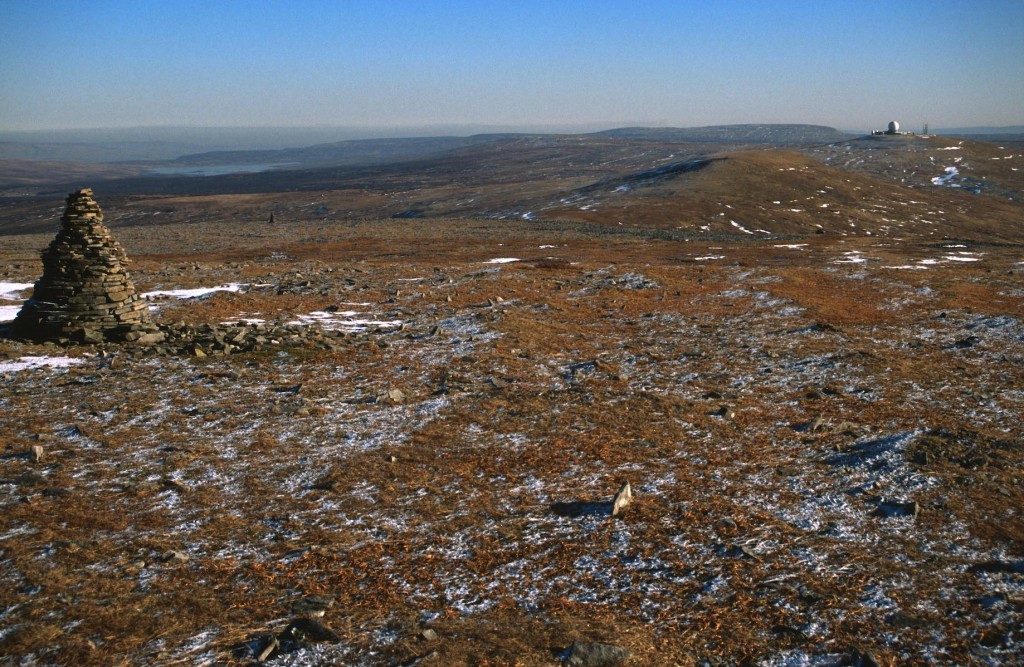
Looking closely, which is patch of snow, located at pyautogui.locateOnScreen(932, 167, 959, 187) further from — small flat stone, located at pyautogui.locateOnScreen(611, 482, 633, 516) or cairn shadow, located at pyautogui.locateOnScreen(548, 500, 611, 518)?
cairn shadow, located at pyautogui.locateOnScreen(548, 500, 611, 518)

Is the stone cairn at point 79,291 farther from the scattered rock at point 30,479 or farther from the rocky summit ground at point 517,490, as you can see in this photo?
the scattered rock at point 30,479

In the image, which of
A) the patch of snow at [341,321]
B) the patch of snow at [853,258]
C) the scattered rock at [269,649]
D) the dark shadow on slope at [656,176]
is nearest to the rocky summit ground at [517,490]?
the scattered rock at [269,649]

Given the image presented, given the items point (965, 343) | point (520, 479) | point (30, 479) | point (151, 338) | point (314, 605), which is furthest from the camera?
point (965, 343)

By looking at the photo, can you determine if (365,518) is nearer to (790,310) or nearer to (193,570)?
(193,570)

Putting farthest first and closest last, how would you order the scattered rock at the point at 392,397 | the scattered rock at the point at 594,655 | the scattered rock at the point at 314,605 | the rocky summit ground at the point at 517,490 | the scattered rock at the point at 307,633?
the scattered rock at the point at 392,397 < the scattered rock at the point at 314,605 < the rocky summit ground at the point at 517,490 < the scattered rock at the point at 307,633 < the scattered rock at the point at 594,655

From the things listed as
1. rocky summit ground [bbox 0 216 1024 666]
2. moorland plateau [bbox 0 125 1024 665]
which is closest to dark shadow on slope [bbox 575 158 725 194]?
moorland plateau [bbox 0 125 1024 665]

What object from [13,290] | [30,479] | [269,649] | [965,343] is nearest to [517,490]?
[269,649]

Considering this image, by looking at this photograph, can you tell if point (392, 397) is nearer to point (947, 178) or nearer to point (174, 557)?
point (174, 557)
